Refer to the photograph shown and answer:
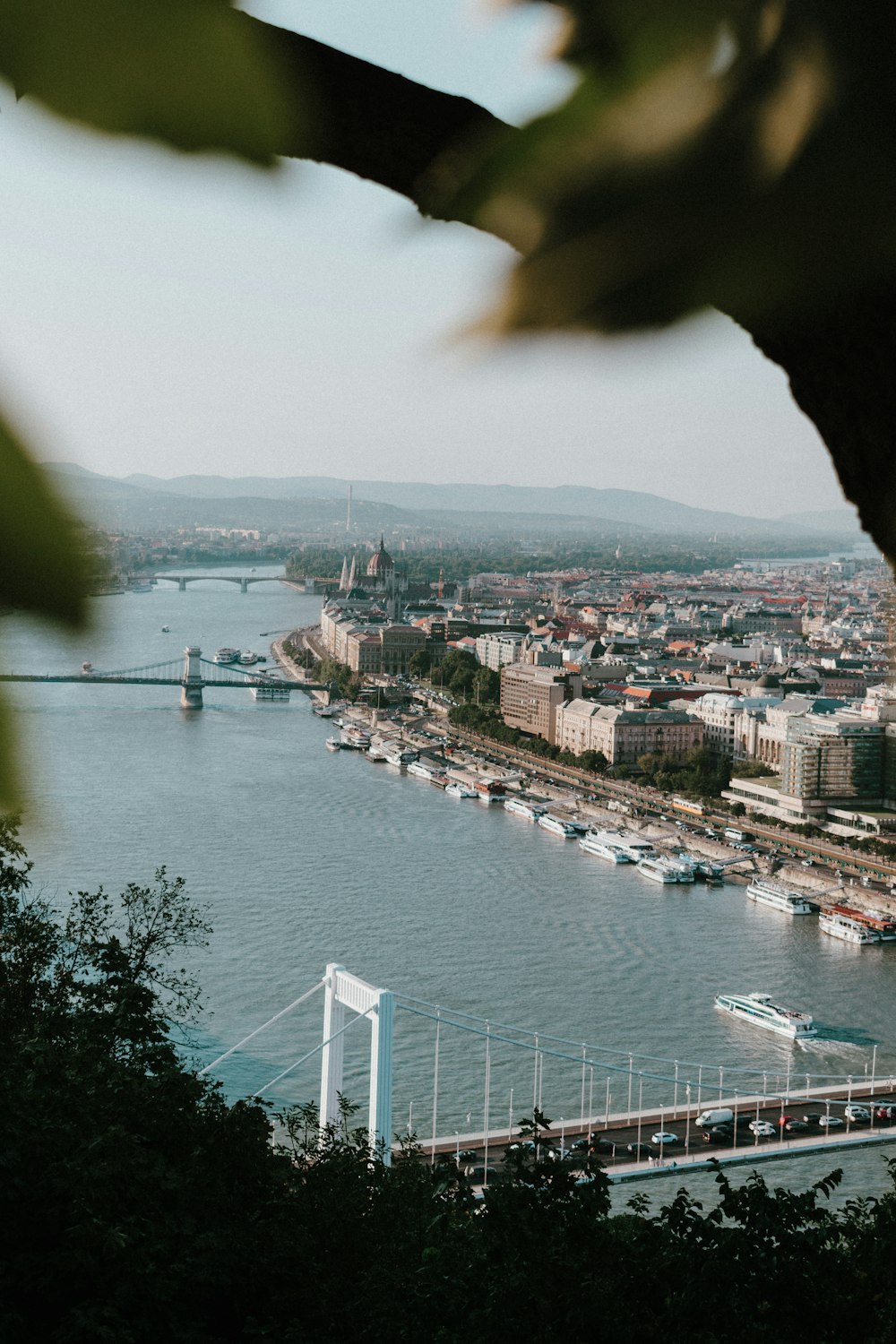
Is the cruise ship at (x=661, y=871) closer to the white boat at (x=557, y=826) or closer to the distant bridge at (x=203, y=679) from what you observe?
the white boat at (x=557, y=826)

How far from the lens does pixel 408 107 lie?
163mm

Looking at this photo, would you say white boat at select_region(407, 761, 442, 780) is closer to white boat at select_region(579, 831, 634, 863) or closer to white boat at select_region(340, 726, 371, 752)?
white boat at select_region(340, 726, 371, 752)

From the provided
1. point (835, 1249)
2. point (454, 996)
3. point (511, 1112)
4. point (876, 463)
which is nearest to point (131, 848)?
point (454, 996)

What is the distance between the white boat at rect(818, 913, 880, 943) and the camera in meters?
7.66

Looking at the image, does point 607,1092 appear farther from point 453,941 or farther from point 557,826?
point 557,826

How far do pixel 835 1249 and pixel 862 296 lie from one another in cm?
243

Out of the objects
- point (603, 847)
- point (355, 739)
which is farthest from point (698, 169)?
point (355, 739)

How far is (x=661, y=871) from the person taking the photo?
883cm

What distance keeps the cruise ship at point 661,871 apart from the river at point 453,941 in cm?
12

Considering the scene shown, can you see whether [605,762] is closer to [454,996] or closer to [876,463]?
[454,996]

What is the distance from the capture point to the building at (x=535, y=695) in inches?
549

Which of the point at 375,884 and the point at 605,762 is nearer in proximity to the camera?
the point at 375,884

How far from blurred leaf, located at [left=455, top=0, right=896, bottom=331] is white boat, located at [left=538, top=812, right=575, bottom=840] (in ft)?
32.7

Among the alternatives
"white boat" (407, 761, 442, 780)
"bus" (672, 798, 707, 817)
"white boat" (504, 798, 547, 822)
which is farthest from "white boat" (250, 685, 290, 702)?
"bus" (672, 798, 707, 817)
